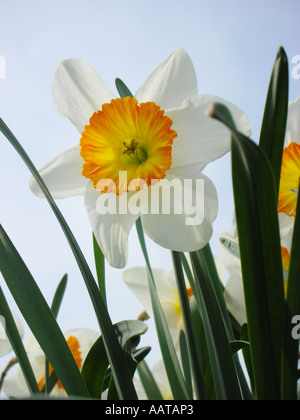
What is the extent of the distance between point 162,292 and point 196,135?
0.55 metres

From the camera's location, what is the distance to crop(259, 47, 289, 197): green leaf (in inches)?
18.6

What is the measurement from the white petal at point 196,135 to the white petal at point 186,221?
4 cm

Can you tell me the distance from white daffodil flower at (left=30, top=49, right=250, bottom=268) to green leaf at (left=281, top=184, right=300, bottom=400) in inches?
6.9

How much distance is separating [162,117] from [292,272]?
366 mm

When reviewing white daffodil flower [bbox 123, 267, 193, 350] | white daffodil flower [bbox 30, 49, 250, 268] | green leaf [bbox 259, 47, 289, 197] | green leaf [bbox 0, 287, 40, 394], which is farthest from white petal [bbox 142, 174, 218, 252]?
white daffodil flower [bbox 123, 267, 193, 350]

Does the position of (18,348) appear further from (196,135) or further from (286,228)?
(286,228)

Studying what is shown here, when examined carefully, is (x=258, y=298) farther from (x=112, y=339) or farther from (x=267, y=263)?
(x=112, y=339)

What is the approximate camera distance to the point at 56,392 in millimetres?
1068

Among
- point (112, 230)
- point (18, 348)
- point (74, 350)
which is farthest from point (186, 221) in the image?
point (74, 350)

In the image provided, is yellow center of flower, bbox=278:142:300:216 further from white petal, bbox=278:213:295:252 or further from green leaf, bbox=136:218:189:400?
green leaf, bbox=136:218:189:400

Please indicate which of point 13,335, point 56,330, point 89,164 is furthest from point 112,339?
point 89,164

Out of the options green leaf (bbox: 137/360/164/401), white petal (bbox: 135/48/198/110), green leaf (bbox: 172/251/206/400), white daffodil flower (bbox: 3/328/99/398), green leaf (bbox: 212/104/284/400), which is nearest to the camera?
green leaf (bbox: 212/104/284/400)

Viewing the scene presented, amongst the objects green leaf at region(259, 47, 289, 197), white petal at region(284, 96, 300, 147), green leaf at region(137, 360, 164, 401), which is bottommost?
green leaf at region(137, 360, 164, 401)

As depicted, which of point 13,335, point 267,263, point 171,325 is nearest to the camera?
point 267,263
